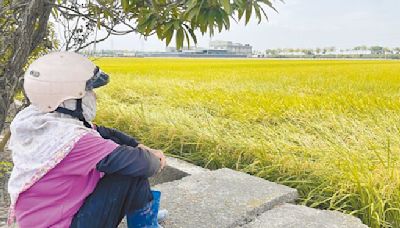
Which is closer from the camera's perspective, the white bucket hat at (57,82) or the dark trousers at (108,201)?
the white bucket hat at (57,82)

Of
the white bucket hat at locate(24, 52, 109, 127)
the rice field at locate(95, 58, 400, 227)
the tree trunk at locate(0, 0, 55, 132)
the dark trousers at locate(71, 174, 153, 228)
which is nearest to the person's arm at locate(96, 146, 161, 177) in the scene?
the dark trousers at locate(71, 174, 153, 228)

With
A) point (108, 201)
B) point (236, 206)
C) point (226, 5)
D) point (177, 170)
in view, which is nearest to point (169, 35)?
point (226, 5)

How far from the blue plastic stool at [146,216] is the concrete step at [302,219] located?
1.73ft

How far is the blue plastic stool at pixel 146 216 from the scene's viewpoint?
1.61 m

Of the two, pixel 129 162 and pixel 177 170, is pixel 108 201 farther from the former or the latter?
pixel 177 170

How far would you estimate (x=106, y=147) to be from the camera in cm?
134

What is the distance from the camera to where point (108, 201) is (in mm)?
1440

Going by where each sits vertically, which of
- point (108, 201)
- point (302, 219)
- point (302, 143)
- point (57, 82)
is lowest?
point (302, 219)

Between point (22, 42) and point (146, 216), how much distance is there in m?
1.04

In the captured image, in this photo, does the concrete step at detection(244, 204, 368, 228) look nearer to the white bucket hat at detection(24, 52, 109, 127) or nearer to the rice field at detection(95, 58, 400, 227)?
the rice field at detection(95, 58, 400, 227)

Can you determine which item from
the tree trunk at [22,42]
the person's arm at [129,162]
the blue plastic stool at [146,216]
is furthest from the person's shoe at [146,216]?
the tree trunk at [22,42]

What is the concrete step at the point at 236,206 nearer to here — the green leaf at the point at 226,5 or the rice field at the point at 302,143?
the rice field at the point at 302,143

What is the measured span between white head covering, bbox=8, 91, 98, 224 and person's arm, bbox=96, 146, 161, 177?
0.39 feet

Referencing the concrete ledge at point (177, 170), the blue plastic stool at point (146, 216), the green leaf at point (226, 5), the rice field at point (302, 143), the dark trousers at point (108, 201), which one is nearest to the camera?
the green leaf at point (226, 5)
